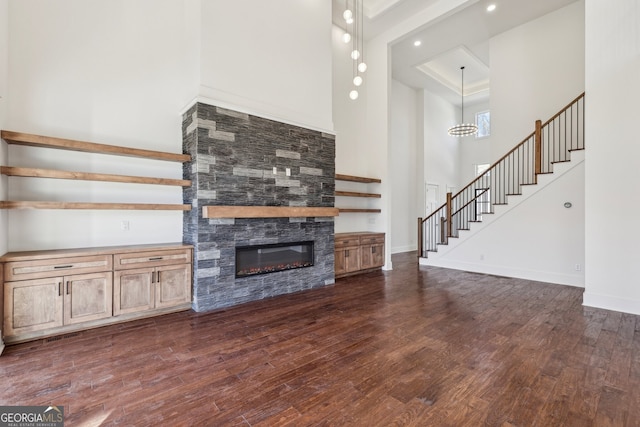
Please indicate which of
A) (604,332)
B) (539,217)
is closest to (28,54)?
(604,332)

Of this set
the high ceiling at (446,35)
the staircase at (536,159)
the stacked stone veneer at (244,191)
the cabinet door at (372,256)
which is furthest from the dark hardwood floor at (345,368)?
the high ceiling at (446,35)

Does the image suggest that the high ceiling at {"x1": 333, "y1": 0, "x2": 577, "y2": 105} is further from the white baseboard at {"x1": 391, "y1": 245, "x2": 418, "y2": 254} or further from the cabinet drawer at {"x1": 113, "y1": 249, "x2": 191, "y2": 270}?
the cabinet drawer at {"x1": 113, "y1": 249, "x2": 191, "y2": 270}

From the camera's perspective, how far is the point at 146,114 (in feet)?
13.6

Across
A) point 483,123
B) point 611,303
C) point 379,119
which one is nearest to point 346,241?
point 379,119

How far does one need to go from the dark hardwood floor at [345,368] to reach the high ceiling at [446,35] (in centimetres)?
620

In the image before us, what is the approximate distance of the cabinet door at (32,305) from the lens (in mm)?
2883

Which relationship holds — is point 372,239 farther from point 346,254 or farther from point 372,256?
Answer: point 346,254

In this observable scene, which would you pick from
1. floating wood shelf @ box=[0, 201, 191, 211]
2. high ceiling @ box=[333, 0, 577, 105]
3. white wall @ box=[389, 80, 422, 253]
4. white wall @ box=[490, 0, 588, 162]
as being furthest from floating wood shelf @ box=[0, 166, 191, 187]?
white wall @ box=[490, 0, 588, 162]

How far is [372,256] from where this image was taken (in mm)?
6535

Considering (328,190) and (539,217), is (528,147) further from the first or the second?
(328,190)

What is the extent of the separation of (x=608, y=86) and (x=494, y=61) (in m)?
4.53

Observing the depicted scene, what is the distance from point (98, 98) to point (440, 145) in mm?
10405

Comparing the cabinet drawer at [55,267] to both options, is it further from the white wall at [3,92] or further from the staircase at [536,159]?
the staircase at [536,159]

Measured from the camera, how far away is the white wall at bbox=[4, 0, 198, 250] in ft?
11.0
